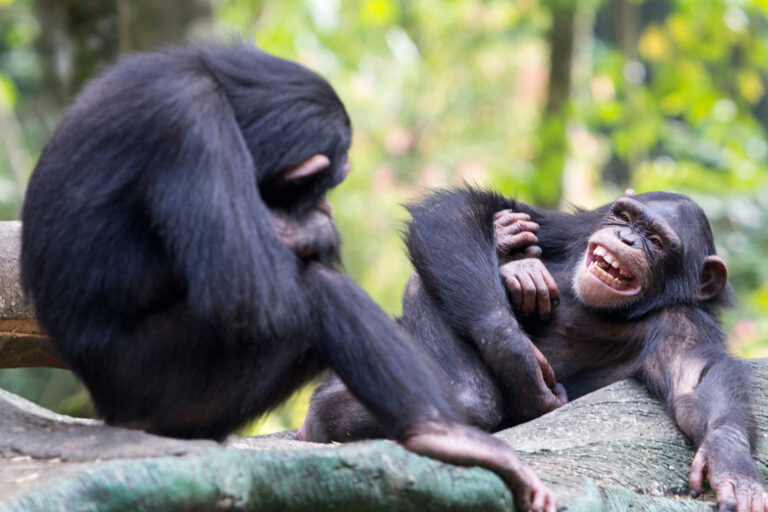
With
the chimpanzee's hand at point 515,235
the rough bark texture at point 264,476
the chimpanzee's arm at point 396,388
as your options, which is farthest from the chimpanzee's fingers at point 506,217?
the chimpanzee's arm at point 396,388

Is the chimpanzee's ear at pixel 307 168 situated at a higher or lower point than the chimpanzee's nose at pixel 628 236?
higher

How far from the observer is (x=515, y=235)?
382 centimetres

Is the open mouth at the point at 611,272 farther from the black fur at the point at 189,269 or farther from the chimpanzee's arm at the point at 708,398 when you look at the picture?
the black fur at the point at 189,269

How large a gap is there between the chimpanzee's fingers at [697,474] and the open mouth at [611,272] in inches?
33.8

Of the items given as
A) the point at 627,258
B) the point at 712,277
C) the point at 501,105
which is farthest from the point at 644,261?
the point at 501,105

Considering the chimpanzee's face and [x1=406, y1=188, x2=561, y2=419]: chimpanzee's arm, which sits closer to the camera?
[x1=406, y1=188, x2=561, y2=419]: chimpanzee's arm

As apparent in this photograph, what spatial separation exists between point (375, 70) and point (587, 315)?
841cm

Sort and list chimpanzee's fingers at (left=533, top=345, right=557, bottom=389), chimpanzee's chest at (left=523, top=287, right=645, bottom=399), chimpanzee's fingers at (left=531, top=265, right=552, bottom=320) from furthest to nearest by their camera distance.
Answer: chimpanzee's chest at (left=523, top=287, right=645, bottom=399) → chimpanzee's fingers at (left=531, top=265, right=552, bottom=320) → chimpanzee's fingers at (left=533, top=345, right=557, bottom=389)

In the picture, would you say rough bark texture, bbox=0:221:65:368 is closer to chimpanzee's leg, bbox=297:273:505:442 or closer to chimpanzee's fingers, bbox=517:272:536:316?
chimpanzee's leg, bbox=297:273:505:442

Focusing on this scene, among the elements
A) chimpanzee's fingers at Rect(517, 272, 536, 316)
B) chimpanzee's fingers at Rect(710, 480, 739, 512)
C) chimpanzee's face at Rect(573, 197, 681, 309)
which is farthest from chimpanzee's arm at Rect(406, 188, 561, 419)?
chimpanzee's fingers at Rect(710, 480, 739, 512)

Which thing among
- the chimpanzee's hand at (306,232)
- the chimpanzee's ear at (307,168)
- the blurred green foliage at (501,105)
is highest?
the chimpanzee's ear at (307,168)

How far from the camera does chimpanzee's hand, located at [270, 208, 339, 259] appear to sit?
8.00 feet

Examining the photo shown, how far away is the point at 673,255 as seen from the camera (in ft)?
11.9

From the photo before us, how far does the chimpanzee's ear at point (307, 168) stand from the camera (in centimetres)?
243
